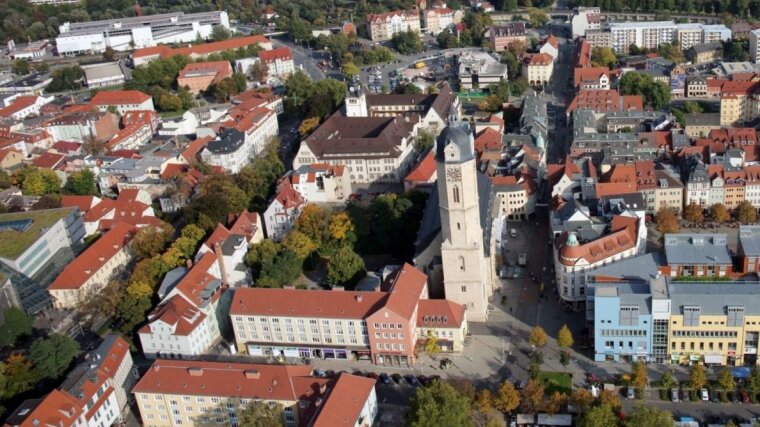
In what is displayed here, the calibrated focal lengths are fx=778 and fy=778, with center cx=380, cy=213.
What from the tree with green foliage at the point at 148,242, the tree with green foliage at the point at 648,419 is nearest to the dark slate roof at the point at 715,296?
the tree with green foliage at the point at 648,419

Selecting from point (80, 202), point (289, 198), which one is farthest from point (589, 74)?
point (80, 202)

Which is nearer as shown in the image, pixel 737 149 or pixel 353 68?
pixel 737 149

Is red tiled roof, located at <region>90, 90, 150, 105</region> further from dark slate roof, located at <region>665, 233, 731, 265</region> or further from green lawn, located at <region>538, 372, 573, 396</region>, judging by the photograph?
green lawn, located at <region>538, 372, 573, 396</region>

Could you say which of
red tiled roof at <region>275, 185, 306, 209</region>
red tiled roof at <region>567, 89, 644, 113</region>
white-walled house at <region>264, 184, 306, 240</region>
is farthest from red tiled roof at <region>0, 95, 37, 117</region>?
red tiled roof at <region>567, 89, 644, 113</region>

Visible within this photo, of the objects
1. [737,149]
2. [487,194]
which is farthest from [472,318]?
[737,149]

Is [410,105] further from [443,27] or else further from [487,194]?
[443,27]

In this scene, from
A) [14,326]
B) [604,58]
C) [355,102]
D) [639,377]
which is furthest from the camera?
[604,58]

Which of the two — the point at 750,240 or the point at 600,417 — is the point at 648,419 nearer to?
the point at 600,417
